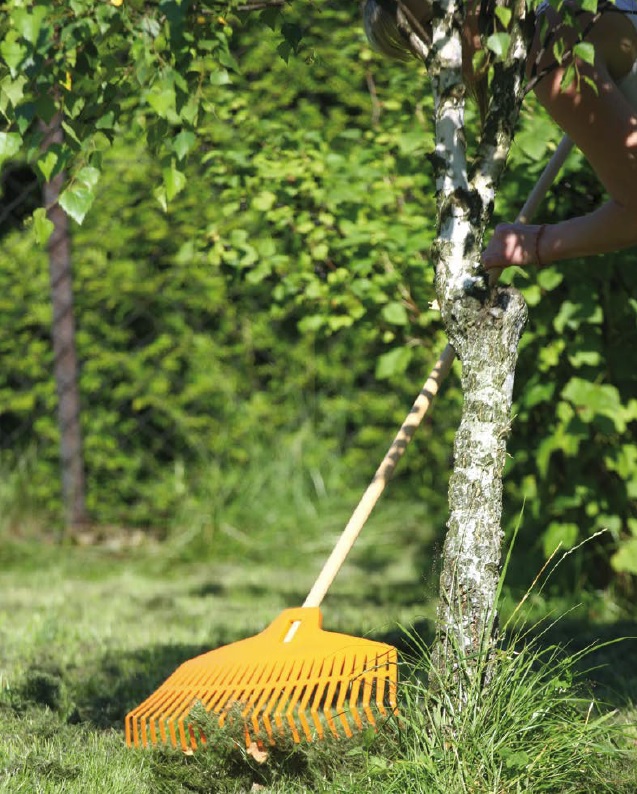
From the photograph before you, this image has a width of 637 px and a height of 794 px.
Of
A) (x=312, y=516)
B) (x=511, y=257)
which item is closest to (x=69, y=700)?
(x=511, y=257)

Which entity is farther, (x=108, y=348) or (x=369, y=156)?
(x=108, y=348)

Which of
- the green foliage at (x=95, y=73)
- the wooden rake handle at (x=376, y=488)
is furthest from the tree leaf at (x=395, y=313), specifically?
the green foliage at (x=95, y=73)

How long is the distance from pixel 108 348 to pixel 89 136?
3554 mm

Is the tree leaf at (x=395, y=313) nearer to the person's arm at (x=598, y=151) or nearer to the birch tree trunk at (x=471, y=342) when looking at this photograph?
the person's arm at (x=598, y=151)

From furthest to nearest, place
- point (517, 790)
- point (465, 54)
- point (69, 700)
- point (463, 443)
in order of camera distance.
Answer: point (69, 700) → point (465, 54) → point (463, 443) → point (517, 790)

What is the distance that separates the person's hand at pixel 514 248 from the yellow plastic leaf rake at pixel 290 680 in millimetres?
213

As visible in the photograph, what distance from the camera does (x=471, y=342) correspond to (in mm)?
2150

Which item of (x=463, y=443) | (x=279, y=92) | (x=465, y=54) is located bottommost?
(x=463, y=443)

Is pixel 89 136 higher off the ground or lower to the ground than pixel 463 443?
higher

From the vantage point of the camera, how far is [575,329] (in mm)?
3787

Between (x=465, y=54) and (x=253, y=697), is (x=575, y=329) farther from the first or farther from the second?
(x=253, y=697)

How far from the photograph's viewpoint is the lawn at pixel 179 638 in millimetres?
2188

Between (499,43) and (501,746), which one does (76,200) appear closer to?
(499,43)

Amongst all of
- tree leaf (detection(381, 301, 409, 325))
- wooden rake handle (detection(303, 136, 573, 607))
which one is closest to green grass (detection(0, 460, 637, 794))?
wooden rake handle (detection(303, 136, 573, 607))
